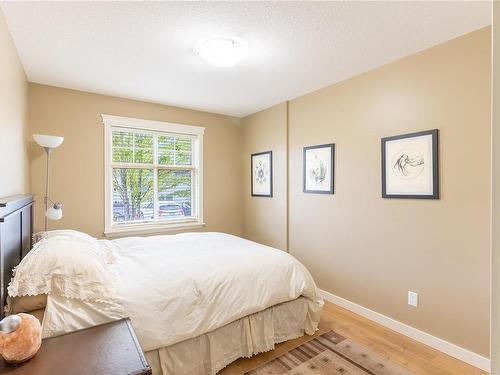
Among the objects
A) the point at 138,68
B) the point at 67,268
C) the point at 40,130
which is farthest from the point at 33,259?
the point at 40,130

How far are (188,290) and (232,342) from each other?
1.89 feet

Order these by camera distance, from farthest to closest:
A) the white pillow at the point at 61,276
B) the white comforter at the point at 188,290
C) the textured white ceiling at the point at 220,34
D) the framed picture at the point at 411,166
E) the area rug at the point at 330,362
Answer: the framed picture at the point at 411,166 → the area rug at the point at 330,362 → the textured white ceiling at the point at 220,34 → the white comforter at the point at 188,290 → the white pillow at the point at 61,276

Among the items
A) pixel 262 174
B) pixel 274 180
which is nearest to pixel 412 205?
pixel 274 180

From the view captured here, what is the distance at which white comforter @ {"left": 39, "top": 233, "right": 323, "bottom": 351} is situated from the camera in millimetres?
1611

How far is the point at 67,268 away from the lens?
160 centimetres

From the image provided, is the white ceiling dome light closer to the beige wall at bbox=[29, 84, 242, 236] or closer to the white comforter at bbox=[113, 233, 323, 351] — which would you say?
the white comforter at bbox=[113, 233, 323, 351]

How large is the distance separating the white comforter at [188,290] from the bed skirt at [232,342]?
9 centimetres

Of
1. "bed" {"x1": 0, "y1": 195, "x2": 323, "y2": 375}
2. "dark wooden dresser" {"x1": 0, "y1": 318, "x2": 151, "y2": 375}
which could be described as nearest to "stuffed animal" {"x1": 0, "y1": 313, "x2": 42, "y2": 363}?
"dark wooden dresser" {"x1": 0, "y1": 318, "x2": 151, "y2": 375}

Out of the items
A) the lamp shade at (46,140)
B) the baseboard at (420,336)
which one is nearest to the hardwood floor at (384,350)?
the baseboard at (420,336)

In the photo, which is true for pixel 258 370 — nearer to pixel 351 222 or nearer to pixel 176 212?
pixel 351 222

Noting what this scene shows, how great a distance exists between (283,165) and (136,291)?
104 inches

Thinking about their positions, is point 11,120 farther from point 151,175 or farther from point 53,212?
point 151,175

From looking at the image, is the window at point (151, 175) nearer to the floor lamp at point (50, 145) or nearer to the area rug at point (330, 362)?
the floor lamp at point (50, 145)

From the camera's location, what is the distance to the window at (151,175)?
369cm
